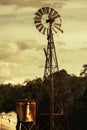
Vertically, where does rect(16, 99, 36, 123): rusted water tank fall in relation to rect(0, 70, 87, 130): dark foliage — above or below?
below

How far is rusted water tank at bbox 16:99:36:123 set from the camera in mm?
49719

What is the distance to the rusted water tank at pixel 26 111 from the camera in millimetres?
49719

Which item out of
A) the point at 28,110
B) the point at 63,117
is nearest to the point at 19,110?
the point at 28,110

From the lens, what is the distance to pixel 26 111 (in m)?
50.0

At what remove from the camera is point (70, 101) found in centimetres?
7975

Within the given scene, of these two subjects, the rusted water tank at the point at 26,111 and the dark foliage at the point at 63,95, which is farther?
the dark foliage at the point at 63,95

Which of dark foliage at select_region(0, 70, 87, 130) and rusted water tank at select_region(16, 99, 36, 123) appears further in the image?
dark foliage at select_region(0, 70, 87, 130)

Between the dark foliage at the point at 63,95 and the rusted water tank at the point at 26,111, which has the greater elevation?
the dark foliage at the point at 63,95

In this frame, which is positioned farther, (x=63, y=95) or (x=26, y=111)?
(x=63, y=95)

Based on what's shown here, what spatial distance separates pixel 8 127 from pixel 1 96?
71.5m

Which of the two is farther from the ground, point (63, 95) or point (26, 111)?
point (63, 95)

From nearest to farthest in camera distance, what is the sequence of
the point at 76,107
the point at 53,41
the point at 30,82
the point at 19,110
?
the point at 19,110 → the point at 53,41 → the point at 76,107 → the point at 30,82

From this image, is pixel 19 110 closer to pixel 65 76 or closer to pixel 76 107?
pixel 76 107

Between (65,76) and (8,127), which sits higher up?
(65,76)
